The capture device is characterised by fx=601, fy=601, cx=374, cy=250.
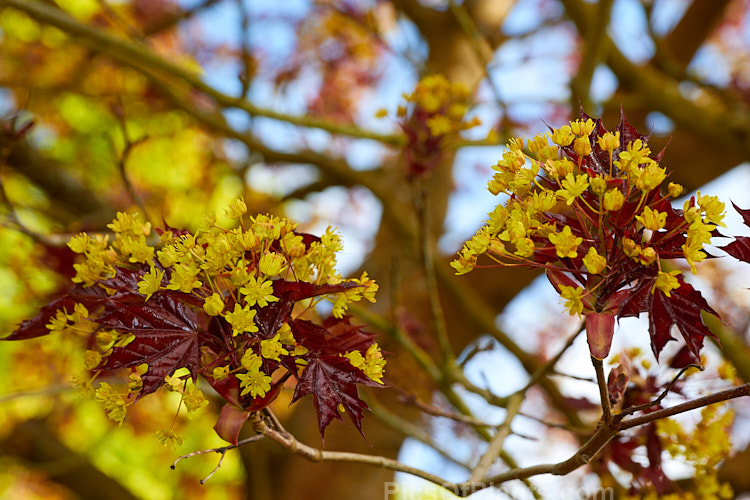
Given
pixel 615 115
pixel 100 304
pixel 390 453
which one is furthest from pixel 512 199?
pixel 615 115

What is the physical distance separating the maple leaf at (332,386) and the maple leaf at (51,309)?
1.20 feet

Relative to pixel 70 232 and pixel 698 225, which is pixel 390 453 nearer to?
pixel 70 232

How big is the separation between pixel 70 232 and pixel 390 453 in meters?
1.97

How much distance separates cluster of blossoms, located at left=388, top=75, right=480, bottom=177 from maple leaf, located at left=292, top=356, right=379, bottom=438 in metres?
0.99

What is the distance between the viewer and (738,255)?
0.75m

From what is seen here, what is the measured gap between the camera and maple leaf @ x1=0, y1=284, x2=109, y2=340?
0.91 m

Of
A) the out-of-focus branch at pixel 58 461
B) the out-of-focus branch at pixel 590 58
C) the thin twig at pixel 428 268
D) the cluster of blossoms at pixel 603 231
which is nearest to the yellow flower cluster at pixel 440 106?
the thin twig at pixel 428 268

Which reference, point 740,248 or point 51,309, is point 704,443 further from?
point 51,309

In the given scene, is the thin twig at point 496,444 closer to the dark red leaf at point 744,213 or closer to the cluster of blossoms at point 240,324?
the cluster of blossoms at point 240,324

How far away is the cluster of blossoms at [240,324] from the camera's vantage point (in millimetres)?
746

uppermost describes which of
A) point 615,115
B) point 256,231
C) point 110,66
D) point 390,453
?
point 110,66

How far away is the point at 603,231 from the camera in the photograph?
0.76 m

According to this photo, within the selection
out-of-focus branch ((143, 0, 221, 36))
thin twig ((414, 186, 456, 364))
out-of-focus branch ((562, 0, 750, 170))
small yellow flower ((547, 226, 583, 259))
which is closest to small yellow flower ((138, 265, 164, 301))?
small yellow flower ((547, 226, 583, 259))

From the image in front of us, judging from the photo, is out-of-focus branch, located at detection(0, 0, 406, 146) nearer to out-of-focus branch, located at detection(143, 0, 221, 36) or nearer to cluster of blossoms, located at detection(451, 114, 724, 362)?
cluster of blossoms, located at detection(451, 114, 724, 362)
